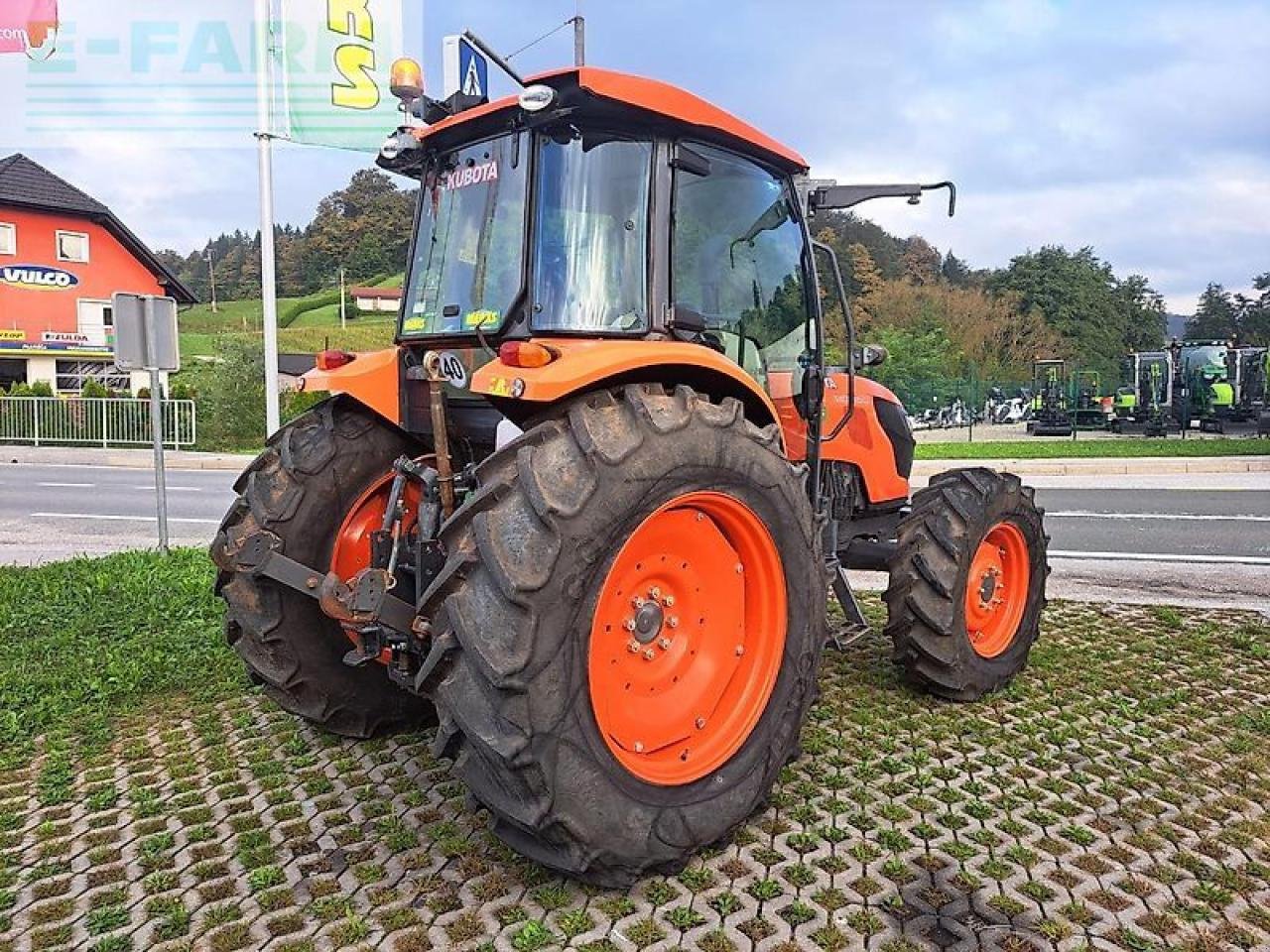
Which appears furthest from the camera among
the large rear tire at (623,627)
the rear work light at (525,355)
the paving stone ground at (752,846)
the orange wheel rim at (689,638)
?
the orange wheel rim at (689,638)

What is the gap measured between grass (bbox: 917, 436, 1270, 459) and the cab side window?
14.9 metres

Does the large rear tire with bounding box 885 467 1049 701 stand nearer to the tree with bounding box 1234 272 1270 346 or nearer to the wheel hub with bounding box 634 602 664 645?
the wheel hub with bounding box 634 602 664 645

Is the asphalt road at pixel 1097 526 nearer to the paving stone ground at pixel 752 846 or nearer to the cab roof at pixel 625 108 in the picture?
the paving stone ground at pixel 752 846

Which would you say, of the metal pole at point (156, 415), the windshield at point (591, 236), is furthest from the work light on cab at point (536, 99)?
the metal pole at point (156, 415)

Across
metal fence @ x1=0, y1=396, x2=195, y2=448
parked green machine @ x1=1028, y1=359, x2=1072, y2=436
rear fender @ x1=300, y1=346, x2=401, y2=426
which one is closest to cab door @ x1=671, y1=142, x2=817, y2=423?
rear fender @ x1=300, y1=346, x2=401, y2=426

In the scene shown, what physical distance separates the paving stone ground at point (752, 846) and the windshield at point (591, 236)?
1.82 metres

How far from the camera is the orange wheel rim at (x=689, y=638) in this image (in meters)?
2.99

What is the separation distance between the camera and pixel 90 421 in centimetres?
2452

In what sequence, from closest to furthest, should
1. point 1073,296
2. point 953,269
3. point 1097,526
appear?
point 1097,526 → point 1073,296 → point 953,269

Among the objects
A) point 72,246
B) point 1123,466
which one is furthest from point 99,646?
point 72,246

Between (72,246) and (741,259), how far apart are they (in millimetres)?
39632

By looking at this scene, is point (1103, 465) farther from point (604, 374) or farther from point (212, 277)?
point (212, 277)

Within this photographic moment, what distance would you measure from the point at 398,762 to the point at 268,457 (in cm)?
134

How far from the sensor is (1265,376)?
82.9 feet
